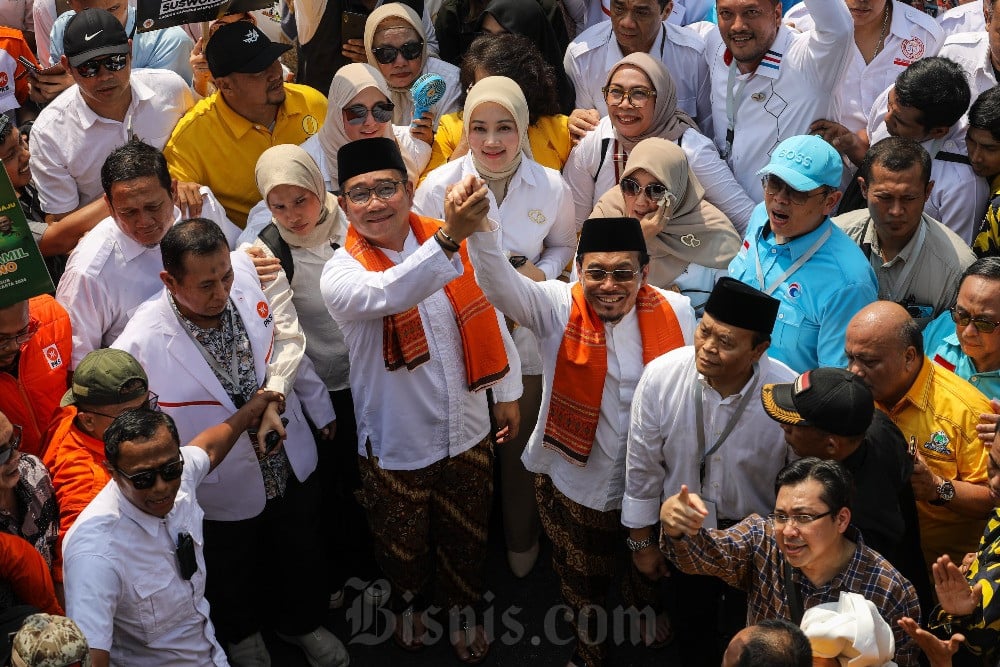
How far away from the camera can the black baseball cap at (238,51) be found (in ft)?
18.1

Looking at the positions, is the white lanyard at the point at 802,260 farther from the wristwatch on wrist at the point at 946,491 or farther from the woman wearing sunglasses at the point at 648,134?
the wristwatch on wrist at the point at 946,491

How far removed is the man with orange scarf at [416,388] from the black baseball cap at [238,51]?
4.12ft

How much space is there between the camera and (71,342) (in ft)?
15.3

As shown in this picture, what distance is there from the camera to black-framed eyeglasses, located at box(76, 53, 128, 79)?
5.34 m

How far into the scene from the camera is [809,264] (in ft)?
15.3

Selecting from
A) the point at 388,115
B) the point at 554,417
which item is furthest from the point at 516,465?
the point at 388,115

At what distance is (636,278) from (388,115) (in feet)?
6.01

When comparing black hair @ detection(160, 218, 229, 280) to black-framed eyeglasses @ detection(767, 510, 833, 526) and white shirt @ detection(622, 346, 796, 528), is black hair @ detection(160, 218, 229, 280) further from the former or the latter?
black-framed eyeglasses @ detection(767, 510, 833, 526)

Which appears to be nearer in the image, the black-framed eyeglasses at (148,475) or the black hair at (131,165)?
the black-framed eyeglasses at (148,475)

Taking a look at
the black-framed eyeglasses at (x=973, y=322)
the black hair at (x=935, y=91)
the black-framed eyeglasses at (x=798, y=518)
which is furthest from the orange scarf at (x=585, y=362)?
the black hair at (x=935, y=91)

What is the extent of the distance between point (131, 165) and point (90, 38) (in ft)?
3.27

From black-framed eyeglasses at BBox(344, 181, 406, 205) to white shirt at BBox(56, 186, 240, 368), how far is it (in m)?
1.03

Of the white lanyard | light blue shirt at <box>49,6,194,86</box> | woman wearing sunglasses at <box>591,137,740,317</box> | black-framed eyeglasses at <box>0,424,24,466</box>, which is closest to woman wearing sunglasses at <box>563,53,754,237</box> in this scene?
woman wearing sunglasses at <box>591,137,740,317</box>

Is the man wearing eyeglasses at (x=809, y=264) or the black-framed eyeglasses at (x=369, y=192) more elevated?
the black-framed eyeglasses at (x=369, y=192)
